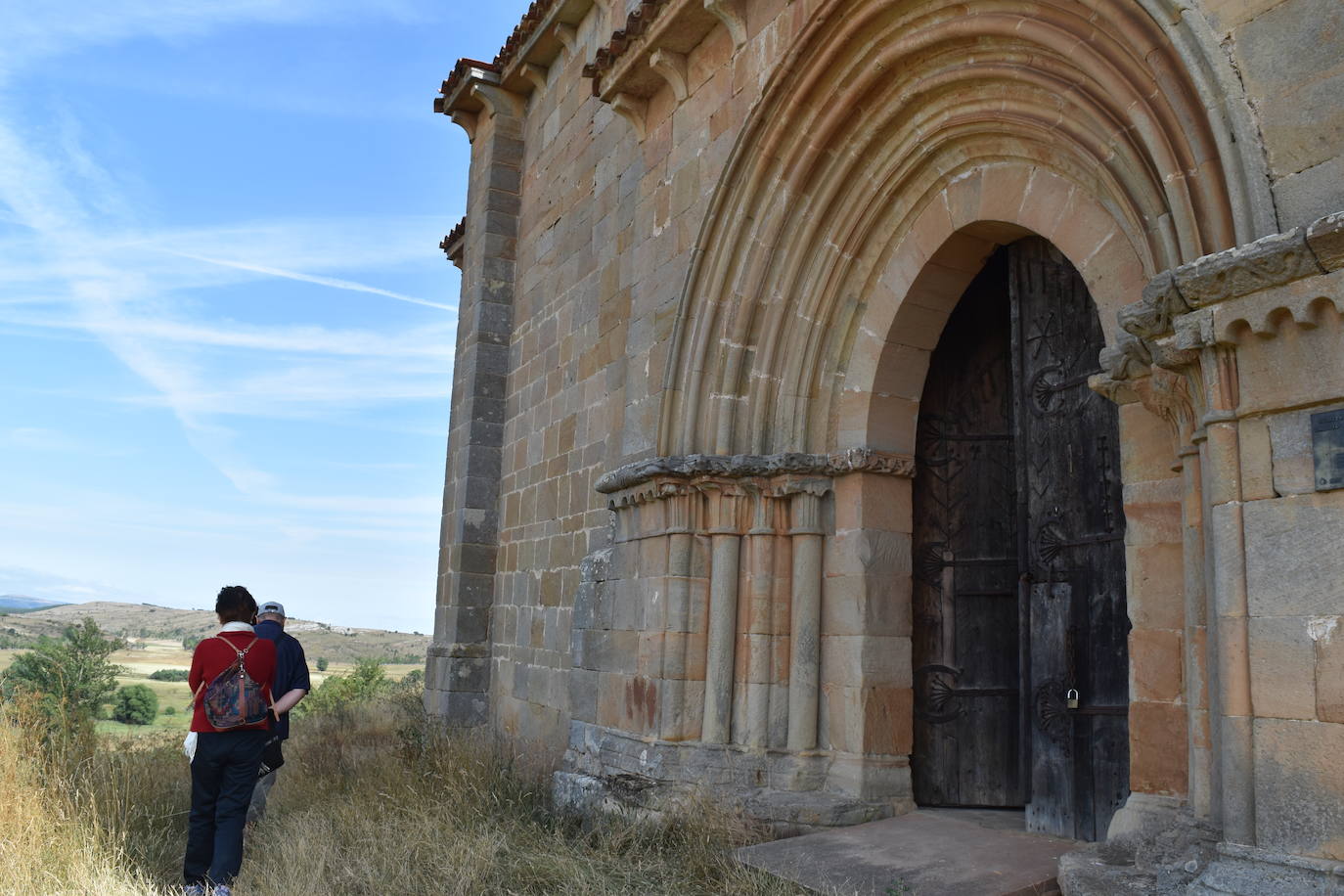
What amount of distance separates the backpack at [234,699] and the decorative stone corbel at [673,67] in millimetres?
4050

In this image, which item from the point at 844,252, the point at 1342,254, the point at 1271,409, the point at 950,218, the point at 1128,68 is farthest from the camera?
the point at 844,252

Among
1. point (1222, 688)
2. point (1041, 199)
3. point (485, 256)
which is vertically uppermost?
point (485, 256)

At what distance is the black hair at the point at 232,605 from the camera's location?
4.75m

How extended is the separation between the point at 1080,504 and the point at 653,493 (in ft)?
7.30

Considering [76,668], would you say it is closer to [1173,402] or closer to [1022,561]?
[1022,561]

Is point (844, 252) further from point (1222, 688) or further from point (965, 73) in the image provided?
point (1222, 688)

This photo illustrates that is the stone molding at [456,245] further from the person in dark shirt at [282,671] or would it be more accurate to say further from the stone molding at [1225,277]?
the stone molding at [1225,277]

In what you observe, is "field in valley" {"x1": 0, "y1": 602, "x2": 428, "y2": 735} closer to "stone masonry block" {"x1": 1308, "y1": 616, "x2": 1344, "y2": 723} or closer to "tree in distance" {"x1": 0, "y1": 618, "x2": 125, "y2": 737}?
"tree in distance" {"x1": 0, "y1": 618, "x2": 125, "y2": 737}

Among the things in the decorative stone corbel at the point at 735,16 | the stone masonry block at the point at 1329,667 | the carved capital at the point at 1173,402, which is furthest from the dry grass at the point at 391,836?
the decorative stone corbel at the point at 735,16

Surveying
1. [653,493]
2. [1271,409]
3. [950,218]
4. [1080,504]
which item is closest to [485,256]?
[653,493]

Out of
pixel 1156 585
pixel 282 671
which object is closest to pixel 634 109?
pixel 282 671

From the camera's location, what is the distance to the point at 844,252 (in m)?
5.45

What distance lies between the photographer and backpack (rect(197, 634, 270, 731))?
4.46 meters

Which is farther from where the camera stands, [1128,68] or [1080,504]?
[1080,504]
